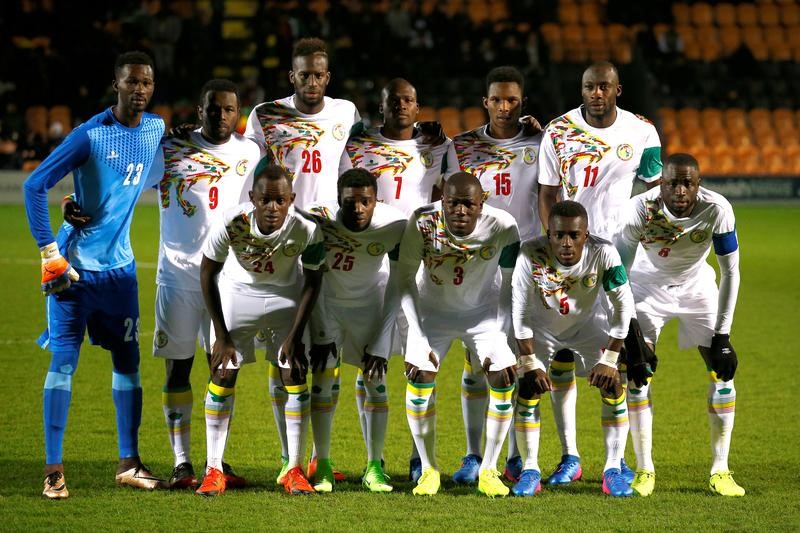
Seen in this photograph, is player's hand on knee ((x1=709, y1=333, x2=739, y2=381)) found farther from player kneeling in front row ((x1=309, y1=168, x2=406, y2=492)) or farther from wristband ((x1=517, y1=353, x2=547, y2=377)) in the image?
player kneeling in front row ((x1=309, y1=168, x2=406, y2=492))

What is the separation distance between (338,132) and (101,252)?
1.58m

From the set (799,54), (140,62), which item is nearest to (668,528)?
(140,62)

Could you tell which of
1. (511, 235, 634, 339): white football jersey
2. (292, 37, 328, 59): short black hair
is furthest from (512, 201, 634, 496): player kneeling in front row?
(292, 37, 328, 59): short black hair

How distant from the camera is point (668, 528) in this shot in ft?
17.7

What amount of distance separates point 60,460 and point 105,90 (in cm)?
1591

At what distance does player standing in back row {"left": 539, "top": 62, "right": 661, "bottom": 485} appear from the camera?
6.43m

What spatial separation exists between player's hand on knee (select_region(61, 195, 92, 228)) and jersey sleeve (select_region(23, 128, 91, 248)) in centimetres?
14

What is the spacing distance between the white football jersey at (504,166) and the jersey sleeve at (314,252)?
3.58ft

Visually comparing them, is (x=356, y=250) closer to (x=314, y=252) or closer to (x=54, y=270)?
(x=314, y=252)

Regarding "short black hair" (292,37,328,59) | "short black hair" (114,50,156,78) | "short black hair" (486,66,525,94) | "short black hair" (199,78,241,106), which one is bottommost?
"short black hair" (199,78,241,106)

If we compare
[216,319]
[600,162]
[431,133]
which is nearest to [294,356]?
[216,319]

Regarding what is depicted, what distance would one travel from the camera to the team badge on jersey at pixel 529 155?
6.56 m

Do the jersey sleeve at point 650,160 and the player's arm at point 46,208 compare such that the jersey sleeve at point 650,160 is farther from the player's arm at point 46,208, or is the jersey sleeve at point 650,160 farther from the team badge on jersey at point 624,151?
the player's arm at point 46,208

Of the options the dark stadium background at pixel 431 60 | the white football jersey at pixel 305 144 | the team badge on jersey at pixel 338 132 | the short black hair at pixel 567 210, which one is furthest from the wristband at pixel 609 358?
the dark stadium background at pixel 431 60
